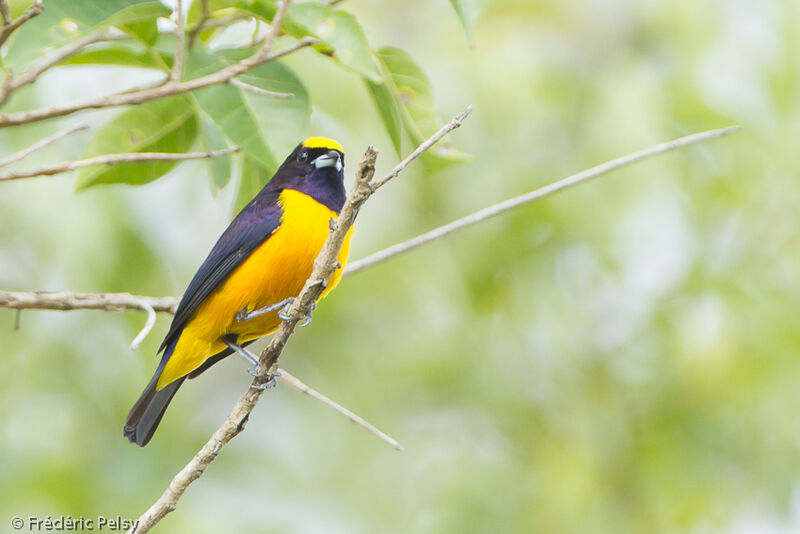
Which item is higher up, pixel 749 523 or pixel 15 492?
pixel 15 492

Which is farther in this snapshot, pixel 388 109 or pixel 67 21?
pixel 388 109

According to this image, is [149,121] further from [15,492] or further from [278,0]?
[15,492]

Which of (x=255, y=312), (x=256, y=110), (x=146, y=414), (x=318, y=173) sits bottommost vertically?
(x=146, y=414)

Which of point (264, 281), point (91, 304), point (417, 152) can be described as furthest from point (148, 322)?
point (264, 281)

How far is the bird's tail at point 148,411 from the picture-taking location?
3383 mm

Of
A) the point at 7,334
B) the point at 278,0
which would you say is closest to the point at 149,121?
the point at 278,0

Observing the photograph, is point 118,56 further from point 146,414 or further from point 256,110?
point 146,414

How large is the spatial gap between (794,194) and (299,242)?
3.21 m

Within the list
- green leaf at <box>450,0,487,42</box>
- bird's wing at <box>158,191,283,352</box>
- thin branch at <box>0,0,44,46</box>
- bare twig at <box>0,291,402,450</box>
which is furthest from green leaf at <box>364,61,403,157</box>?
bird's wing at <box>158,191,283,352</box>

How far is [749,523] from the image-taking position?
534 cm

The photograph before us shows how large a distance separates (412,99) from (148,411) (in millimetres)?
1714

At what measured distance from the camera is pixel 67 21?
79.1 inches

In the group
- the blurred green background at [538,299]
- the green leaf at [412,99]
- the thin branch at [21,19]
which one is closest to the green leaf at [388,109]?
the green leaf at [412,99]

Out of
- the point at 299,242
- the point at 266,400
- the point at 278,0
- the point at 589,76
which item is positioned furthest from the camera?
the point at 266,400
